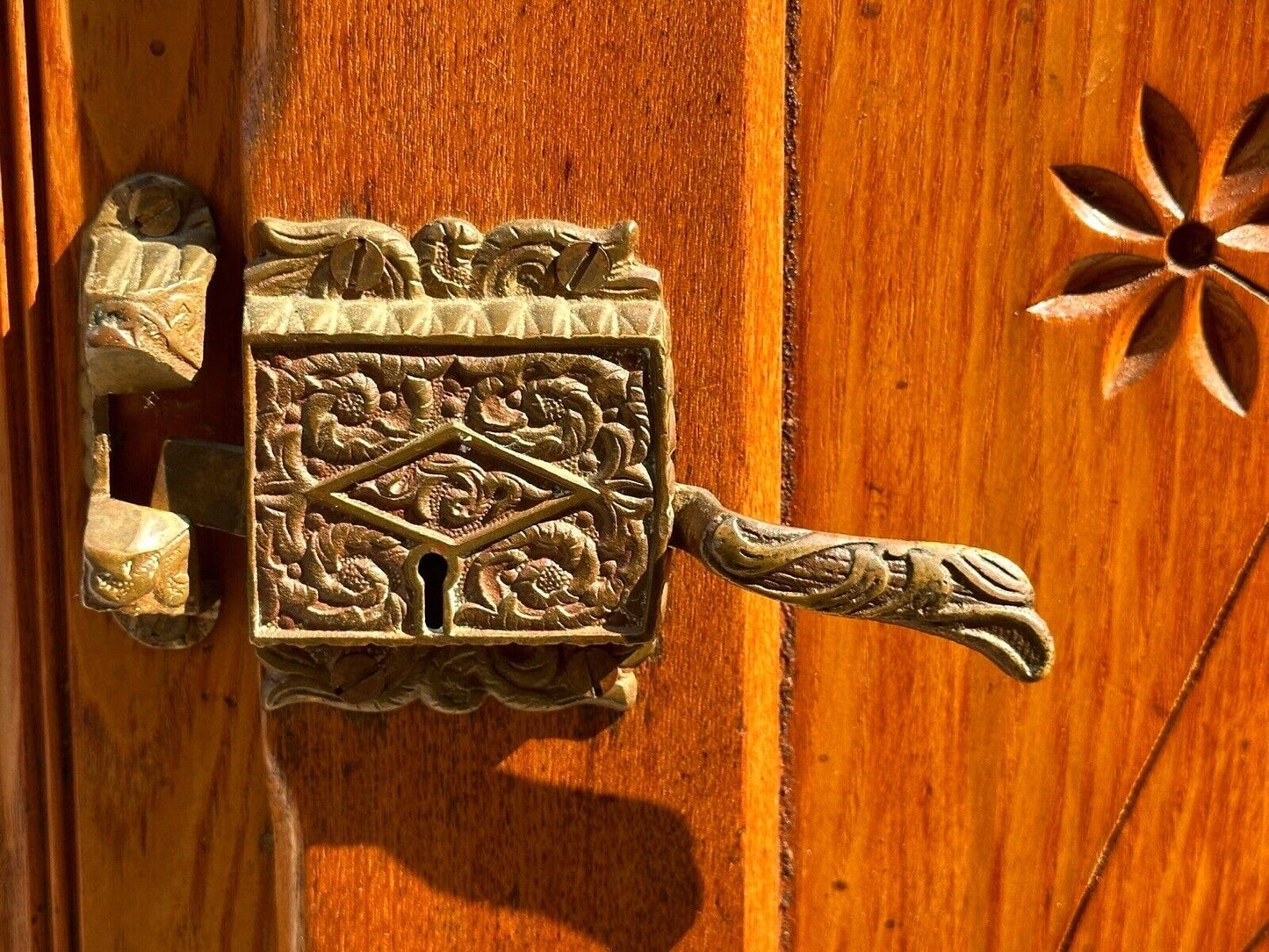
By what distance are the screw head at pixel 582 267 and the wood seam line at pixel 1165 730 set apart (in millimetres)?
345

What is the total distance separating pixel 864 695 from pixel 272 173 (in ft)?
1.14

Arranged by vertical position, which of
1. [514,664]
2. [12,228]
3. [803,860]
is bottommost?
[803,860]

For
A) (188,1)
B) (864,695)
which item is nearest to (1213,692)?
(864,695)

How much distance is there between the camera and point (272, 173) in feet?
1.42

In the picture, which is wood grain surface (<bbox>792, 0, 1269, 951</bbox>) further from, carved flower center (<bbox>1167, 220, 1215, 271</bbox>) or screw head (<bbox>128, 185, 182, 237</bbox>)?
screw head (<bbox>128, 185, 182, 237</bbox>)

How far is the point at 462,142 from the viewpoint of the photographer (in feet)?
1.42

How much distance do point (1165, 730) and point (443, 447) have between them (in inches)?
15.0

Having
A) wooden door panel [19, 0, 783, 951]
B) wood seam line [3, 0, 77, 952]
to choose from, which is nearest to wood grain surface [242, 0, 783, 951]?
wooden door panel [19, 0, 783, 951]

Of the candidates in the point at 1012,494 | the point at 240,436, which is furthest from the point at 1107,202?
the point at 240,436

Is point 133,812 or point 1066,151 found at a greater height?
point 1066,151

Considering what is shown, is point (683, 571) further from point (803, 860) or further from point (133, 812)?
point (133, 812)

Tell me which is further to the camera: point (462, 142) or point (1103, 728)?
point (1103, 728)

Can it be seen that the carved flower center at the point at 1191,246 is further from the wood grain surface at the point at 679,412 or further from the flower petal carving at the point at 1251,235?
the wood grain surface at the point at 679,412

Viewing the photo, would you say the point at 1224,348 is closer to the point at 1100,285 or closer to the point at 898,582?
the point at 1100,285
